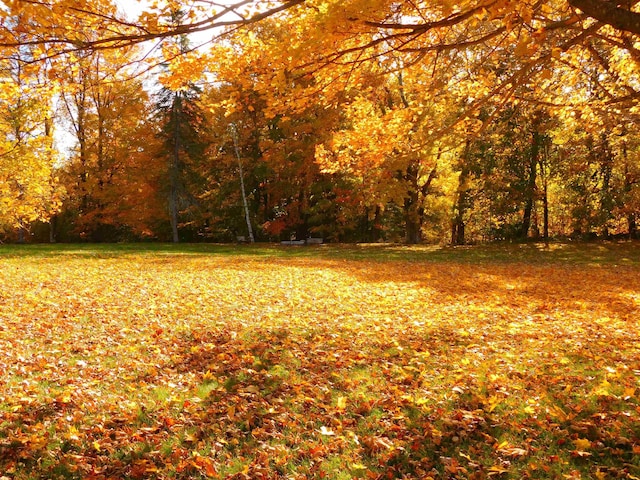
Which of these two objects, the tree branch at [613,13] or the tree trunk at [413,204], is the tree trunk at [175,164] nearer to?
the tree trunk at [413,204]

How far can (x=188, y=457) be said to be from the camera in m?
3.23

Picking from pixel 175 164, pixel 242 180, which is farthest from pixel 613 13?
pixel 175 164

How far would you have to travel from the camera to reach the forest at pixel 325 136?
4.27 metres

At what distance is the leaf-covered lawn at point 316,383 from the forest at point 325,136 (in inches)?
114

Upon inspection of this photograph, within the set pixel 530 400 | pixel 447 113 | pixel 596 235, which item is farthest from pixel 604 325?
pixel 596 235

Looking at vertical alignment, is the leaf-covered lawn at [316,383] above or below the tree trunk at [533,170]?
below

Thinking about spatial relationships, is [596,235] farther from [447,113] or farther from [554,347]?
[554,347]

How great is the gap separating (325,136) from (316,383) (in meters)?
19.3

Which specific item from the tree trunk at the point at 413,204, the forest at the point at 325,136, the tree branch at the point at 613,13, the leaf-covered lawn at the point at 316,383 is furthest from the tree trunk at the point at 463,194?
the tree branch at the point at 613,13

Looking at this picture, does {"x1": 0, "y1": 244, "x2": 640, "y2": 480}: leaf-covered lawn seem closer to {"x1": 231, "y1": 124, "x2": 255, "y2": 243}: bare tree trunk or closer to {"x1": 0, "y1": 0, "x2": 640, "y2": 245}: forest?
{"x1": 0, "y1": 0, "x2": 640, "y2": 245}: forest

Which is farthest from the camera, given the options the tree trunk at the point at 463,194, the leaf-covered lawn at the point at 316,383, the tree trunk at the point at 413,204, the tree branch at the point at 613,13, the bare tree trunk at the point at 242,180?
the bare tree trunk at the point at 242,180

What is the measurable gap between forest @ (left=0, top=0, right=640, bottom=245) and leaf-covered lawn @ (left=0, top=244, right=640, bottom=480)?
2.90 meters

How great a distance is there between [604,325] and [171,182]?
22.5 meters

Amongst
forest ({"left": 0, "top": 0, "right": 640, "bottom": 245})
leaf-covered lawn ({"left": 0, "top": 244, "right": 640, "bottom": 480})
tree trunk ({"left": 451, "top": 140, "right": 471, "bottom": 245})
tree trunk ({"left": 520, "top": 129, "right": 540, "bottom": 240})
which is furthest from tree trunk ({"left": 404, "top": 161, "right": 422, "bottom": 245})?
leaf-covered lawn ({"left": 0, "top": 244, "right": 640, "bottom": 480})
